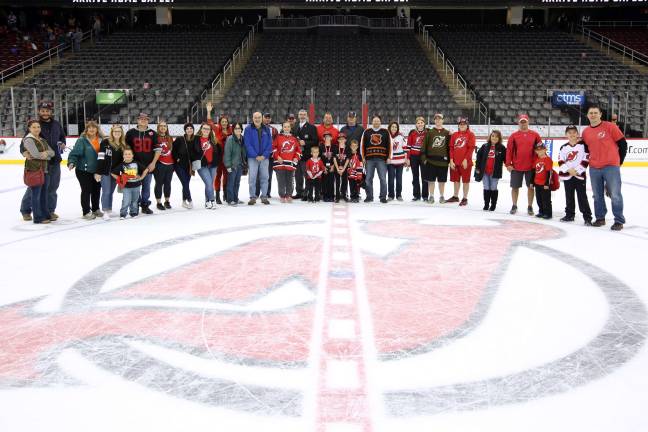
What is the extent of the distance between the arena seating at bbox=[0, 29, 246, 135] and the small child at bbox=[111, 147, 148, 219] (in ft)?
38.1

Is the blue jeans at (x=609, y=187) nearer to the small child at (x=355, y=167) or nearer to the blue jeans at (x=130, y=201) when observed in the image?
the small child at (x=355, y=167)

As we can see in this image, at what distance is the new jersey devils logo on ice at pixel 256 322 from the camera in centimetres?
289

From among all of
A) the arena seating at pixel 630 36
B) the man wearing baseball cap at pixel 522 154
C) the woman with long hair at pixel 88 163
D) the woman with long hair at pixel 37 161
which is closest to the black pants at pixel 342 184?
the man wearing baseball cap at pixel 522 154

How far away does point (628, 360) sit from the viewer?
10.6 feet

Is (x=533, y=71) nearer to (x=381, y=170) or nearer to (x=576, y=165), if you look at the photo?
(x=381, y=170)

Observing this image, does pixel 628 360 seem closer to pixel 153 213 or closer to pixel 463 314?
pixel 463 314

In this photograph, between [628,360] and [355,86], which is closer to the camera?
[628,360]

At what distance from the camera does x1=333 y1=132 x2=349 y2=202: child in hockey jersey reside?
9.84 metres

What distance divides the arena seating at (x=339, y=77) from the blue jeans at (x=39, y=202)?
12514 mm

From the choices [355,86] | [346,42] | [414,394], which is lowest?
[414,394]

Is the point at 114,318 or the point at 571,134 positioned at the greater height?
the point at 571,134

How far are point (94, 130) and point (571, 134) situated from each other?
21.2 ft

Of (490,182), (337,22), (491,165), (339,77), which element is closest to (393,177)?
(490,182)

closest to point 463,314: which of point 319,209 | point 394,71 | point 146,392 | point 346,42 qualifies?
point 146,392
